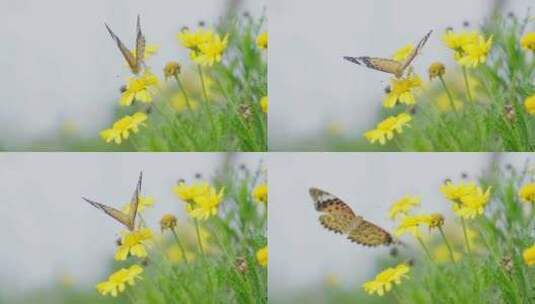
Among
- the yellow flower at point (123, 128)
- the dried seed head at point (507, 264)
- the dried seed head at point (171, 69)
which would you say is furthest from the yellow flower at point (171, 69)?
the dried seed head at point (507, 264)

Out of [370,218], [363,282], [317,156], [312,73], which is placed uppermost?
[312,73]

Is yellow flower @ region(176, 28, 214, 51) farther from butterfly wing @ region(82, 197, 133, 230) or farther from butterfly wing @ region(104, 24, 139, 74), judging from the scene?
butterfly wing @ region(82, 197, 133, 230)

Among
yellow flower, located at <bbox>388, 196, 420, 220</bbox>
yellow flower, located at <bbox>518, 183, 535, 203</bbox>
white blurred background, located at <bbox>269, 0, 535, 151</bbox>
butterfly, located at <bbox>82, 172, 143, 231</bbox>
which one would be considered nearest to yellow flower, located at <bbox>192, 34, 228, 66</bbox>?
white blurred background, located at <bbox>269, 0, 535, 151</bbox>

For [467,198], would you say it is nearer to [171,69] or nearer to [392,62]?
[392,62]

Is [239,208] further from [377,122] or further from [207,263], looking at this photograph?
[377,122]

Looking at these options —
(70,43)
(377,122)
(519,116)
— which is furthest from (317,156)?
(70,43)

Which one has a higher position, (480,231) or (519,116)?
(519,116)
